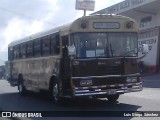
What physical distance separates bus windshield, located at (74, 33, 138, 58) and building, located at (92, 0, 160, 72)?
27.3m

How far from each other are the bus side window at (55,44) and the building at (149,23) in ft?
86.7

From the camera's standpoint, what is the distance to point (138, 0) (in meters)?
43.8

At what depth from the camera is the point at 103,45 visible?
13906 mm

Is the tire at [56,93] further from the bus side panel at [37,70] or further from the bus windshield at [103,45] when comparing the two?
the bus windshield at [103,45]

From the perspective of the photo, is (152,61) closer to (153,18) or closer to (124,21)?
(153,18)

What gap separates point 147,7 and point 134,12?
3645 millimetres

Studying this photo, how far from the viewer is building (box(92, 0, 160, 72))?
4253 cm

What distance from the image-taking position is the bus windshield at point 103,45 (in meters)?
13.7

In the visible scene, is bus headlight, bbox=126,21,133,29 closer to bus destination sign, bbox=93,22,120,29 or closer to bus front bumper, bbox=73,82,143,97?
bus destination sign, bbox=93,22,120,29

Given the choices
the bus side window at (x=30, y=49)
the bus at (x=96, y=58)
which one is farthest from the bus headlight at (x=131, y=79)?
the bus side window at (x=30, y=49)

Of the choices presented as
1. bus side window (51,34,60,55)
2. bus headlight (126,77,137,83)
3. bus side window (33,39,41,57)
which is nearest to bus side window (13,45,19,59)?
bus side window (33,39,41,57)

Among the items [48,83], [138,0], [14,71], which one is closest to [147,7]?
[138,0]

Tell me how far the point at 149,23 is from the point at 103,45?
105ft

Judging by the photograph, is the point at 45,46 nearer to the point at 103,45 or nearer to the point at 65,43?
the point at 65,43
